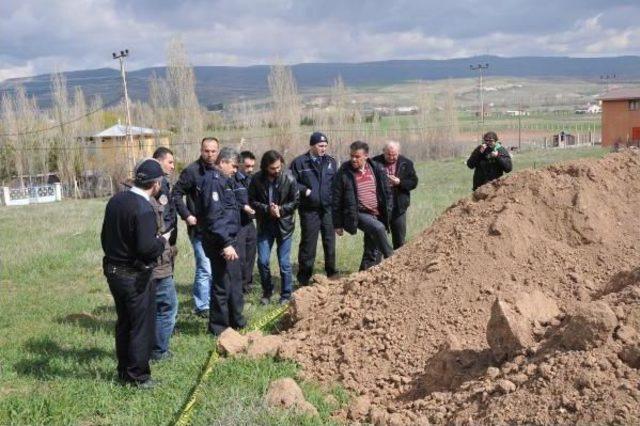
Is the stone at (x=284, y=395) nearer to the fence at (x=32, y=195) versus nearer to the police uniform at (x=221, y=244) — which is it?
the police uniform at (x=221, y=244)

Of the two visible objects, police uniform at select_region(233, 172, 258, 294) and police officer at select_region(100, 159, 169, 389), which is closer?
police officer at select_region(100, 159, 169, 389)

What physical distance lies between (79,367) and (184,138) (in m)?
39.1

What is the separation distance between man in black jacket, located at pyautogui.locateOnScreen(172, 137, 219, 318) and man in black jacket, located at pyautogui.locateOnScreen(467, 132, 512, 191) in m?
4.14

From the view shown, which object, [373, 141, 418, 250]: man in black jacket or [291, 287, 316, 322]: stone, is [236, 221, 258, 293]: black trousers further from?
[373, 141, 418, 250]: man in black jacket

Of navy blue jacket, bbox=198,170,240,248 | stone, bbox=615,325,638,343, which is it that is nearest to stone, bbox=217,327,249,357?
navy blue jacket, bbox=198,170,240,248

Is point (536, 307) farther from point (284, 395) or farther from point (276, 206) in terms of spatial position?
point (276, 206)

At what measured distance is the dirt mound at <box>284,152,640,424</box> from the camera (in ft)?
13.3

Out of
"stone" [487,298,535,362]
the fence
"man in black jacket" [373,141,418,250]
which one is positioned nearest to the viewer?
"stone" [487,298,535,362]

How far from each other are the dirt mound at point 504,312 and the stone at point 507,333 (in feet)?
0.04

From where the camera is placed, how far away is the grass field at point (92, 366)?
5016mm

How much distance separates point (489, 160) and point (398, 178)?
196 centimetres

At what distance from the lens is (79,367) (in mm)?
6234

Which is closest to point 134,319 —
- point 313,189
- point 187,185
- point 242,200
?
point 187,185

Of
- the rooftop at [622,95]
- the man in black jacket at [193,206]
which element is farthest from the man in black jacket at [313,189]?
the rooftop at [622,95]
